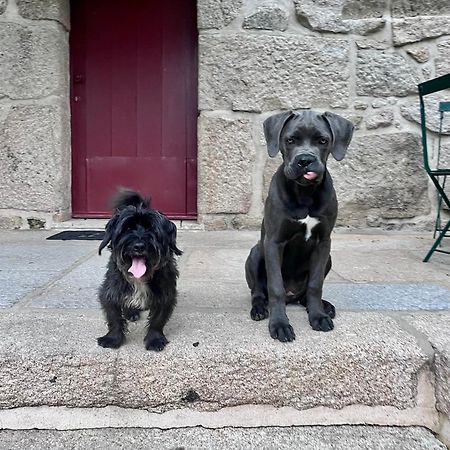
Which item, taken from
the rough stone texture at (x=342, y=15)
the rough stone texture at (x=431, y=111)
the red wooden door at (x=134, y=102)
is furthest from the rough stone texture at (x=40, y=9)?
the rough stone texture at (x=431, y=111)

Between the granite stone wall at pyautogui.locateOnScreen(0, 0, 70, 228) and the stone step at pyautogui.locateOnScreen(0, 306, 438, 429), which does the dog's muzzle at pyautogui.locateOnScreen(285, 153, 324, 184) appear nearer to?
the stone step at pyautogui.locateOnScreen(0, 306, 438, 429)

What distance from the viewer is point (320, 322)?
1801mm

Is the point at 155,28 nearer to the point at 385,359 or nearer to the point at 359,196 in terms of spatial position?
the point at 359,196

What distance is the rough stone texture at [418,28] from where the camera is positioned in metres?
3.88

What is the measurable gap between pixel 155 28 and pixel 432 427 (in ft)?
12.7

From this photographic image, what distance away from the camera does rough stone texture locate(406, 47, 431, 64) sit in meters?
3.93

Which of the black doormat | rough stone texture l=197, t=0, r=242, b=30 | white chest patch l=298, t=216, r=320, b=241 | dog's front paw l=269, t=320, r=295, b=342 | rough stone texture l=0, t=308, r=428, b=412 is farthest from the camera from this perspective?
rough stone texture l=197, t=0, r=242, b=30

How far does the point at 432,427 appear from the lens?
1.61 m

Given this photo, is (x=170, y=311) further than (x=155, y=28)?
No

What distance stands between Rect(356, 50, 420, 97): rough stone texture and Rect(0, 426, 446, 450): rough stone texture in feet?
10.2

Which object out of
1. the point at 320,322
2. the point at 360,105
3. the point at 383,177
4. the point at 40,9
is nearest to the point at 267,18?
the point at 360,105

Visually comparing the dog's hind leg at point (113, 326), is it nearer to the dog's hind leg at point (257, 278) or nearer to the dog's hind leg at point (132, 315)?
the dog's hind leg at point (132, 315)

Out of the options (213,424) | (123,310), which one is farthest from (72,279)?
(213,424)

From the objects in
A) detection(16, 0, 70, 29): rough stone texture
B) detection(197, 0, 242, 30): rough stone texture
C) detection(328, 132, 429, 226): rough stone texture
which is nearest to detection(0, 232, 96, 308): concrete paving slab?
detection(16, 0, 70, 29): rough stone texture
